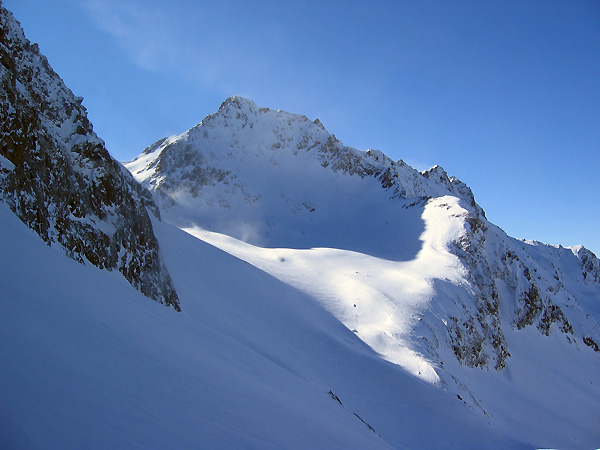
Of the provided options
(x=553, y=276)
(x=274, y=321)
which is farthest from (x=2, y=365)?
(x=553, y=276)

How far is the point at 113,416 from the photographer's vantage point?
3459 millimetres

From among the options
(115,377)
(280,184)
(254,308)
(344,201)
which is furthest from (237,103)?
(115,377)

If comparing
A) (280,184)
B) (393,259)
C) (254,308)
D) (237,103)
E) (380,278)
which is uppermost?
(237,103)

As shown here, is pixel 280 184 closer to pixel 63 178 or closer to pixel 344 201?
pixel 344 201

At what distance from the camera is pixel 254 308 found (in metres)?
23.4

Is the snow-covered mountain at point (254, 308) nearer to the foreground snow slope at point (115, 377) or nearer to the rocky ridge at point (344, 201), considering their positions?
the foreground snow slope at point (115, 377)

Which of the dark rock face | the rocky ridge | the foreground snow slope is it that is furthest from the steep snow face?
the foreground snow slope

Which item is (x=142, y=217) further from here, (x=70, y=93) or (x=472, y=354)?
(x=472, y=354)

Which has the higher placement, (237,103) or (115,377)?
(237,103)

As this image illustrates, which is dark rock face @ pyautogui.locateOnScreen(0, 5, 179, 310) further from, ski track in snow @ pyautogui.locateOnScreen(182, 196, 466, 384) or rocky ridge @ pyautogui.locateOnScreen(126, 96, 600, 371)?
rocky ridge @ pyautogui.locateOnScreen(126, 96, 600, 371)

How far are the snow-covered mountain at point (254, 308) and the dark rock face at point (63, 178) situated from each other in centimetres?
8

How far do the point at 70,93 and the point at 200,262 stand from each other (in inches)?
520

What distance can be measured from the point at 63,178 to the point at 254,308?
1394 centimetres

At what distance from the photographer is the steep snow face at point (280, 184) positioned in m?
50.8
